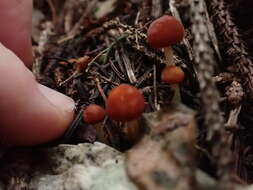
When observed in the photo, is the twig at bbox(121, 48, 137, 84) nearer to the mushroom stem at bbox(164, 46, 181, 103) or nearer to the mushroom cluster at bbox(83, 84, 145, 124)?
the mushroom stem at bbox(164, 46, 181, 103)

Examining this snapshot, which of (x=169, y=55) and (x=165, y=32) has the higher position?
(x=165, y=32)

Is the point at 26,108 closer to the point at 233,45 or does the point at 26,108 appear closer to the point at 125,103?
the point at 125,103

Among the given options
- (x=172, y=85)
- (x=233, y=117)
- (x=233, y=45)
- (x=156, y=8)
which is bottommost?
(x=233, y=117)

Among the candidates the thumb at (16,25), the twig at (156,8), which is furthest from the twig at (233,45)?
the thumb at (16,25)

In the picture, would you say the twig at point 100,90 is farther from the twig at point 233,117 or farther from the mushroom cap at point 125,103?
the twig at point 233,117

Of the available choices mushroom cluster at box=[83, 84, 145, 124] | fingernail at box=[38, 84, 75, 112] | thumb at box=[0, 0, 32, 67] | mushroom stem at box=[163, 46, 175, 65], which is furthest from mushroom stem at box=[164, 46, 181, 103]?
thumb at box=[0, 0, 32, 67]

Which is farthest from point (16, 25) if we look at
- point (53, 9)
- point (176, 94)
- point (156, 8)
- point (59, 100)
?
point (53, 9)

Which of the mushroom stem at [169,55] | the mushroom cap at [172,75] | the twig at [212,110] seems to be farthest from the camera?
the mushroom stem at [169,55]
